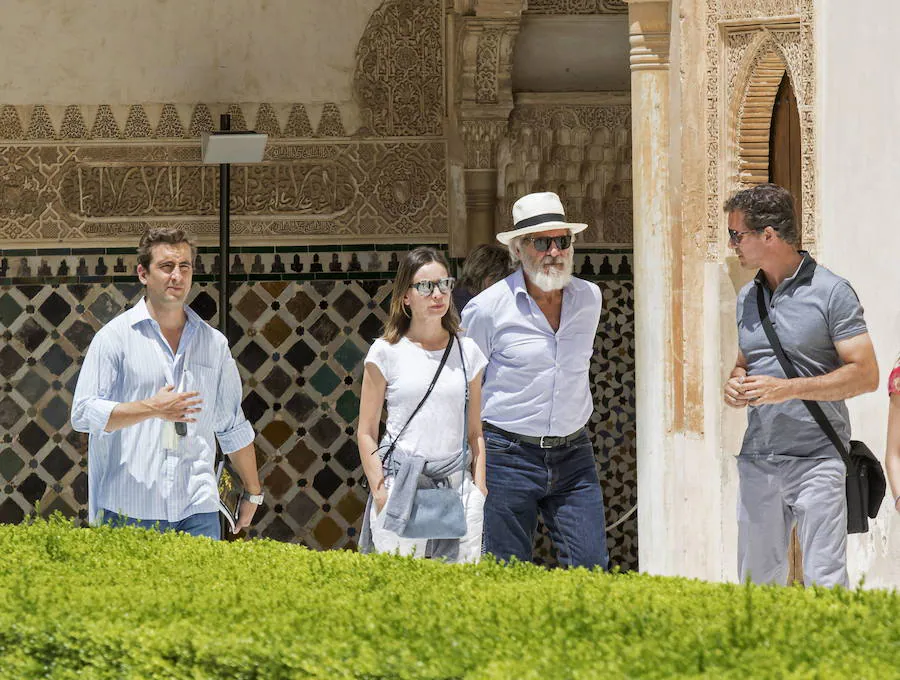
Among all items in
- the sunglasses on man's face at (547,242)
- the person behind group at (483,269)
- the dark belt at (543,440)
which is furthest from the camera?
the person behind group at (483,269)

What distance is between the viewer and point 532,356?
514cm

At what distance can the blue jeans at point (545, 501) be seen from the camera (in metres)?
5.10

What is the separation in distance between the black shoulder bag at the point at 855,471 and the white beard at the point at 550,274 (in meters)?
0.84

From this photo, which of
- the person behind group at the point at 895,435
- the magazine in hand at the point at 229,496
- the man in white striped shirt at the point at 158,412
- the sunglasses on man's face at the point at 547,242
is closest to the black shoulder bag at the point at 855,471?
the person behind group at the point at 895,435

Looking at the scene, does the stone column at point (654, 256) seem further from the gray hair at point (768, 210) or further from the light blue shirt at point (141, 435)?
the light blue shirt at point (141, 435)

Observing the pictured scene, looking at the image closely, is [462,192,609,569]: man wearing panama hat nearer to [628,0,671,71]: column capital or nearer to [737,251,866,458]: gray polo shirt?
[737,251,866,458]: gray polo shirt

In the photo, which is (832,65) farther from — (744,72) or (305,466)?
(305,466)

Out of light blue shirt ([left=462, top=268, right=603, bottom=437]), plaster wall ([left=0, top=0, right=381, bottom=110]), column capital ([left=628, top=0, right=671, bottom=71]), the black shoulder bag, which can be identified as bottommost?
the black shoulder bag

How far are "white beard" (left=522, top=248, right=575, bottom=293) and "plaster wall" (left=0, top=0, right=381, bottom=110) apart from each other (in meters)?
3.79

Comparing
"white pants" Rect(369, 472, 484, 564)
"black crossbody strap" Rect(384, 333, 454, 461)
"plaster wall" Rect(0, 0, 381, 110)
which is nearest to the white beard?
"black crossbody strap" Rect(384, 333, 454, 461)

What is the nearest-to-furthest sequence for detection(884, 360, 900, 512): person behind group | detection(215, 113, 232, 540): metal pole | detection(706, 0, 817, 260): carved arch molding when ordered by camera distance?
detection(884, 360, 900, 512): person behind group < detection(706, 0, 817, 260): carved arch molding < detection(215, 113, 232, 540): metal pole

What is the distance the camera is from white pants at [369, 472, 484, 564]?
4863 mm

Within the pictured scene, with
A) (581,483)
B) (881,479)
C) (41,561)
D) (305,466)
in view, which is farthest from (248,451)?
(305,466)

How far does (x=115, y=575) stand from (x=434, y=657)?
112 cm
